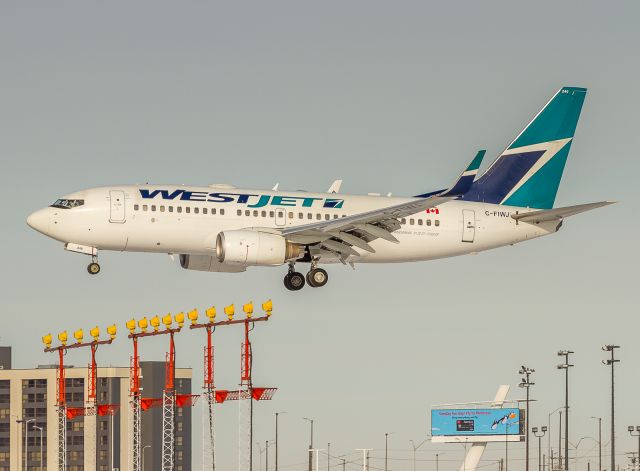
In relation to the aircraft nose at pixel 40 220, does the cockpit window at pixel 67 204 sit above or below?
above

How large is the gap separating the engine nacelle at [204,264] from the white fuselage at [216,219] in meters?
4.21

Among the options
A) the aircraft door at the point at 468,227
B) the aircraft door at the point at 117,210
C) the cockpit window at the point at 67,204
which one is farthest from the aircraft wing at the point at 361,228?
the cockpit window at the point at 67,204

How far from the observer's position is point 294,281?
8775 centimetres

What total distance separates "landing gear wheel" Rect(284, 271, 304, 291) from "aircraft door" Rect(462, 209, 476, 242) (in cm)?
1063

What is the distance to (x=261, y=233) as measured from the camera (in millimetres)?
82875

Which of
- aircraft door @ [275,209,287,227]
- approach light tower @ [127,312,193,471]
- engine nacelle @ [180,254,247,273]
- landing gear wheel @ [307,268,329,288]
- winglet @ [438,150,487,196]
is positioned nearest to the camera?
winglet @ [438,150,487,196]

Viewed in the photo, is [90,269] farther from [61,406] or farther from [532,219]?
[61,406]

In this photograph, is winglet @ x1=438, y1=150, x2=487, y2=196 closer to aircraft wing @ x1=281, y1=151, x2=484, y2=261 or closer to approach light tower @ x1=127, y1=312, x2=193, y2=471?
aircraft wing @ x1=281, y1=151, x2=484, y2=261

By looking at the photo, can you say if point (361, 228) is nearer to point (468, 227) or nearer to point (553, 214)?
point (468, 227)

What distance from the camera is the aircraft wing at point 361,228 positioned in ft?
264

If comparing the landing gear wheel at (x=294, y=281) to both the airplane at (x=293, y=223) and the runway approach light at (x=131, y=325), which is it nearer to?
the airplane at (x=293, y=223)

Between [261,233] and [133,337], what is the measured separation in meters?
55.2

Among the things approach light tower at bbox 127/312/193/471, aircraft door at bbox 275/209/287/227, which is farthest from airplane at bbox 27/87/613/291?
approach light tower at bbox 127/312/193/471

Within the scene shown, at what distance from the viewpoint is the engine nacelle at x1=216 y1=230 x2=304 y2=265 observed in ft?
267
